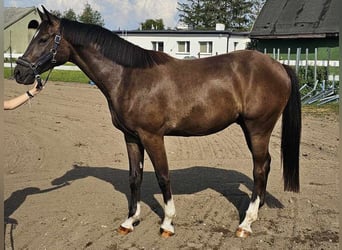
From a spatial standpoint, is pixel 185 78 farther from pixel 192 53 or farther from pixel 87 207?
pixel 192 53

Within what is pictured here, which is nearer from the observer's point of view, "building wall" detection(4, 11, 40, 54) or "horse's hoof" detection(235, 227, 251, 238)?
"horse's hoof" detection(235, 227, 251, 238)

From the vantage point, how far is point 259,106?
4371 millimetres

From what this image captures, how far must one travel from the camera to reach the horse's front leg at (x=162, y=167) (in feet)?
13.4

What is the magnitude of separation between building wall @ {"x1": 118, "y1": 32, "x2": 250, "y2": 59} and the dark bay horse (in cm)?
2599

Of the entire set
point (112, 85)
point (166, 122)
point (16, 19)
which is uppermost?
point (16, 19)

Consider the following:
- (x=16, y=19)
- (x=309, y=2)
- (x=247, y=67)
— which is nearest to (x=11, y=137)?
(x=247, y=67)

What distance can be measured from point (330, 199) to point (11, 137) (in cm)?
637

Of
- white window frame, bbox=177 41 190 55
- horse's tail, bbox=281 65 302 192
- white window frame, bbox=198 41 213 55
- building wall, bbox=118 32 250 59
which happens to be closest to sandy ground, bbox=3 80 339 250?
horse's tail, bbox=281 65 302 192

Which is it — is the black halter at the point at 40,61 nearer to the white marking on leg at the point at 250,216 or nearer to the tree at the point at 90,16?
the white marking on leg at the point at 250,216

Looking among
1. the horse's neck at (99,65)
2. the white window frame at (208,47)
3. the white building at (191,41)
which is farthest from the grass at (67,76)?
the horse's neck at (99,65)

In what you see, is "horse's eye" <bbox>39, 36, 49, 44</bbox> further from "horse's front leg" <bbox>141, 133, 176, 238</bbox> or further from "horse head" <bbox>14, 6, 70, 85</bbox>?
"horse's front leg" <bbox>141, 133, 176, 238</bbox>

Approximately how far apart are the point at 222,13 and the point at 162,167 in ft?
164

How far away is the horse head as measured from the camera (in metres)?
3.96

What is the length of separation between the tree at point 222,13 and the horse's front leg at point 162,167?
161 ft
